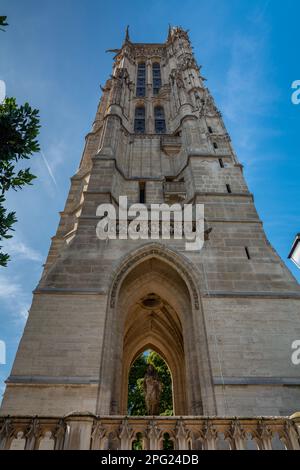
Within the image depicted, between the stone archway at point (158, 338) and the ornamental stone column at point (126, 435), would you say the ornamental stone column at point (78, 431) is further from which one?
the stone archway at point (158, 338)

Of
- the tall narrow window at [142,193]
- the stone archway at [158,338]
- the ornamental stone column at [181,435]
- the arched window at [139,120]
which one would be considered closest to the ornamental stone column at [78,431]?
the ornamental stone column at [181,435]

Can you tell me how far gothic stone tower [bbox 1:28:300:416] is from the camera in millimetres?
7324

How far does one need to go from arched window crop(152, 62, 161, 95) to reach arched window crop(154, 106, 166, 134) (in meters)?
2.51

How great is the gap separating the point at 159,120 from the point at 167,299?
13.0 m

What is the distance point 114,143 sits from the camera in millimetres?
14922

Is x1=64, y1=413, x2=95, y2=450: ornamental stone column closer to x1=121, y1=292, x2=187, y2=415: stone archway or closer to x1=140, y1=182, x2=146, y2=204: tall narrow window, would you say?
x1=121, y1=292, x2=187, y2=415: stone archway

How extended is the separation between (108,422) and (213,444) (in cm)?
151

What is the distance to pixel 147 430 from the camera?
442 centimetres

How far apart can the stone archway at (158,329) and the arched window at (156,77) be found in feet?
54.6

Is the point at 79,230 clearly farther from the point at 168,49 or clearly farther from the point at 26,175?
the point at 168,49

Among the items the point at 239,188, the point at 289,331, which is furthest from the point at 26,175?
the point at 239,188

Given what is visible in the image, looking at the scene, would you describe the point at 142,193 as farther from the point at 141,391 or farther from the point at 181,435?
the point at 141,391

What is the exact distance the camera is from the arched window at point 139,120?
1886 cm

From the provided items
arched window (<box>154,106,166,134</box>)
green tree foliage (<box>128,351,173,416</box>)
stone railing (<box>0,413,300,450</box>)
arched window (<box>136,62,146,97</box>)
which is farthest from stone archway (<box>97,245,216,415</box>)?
arched window (<box>136,62,146,97</box>)
